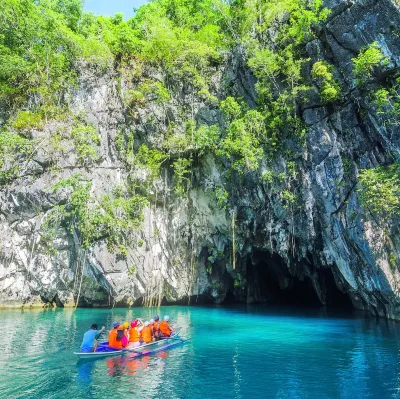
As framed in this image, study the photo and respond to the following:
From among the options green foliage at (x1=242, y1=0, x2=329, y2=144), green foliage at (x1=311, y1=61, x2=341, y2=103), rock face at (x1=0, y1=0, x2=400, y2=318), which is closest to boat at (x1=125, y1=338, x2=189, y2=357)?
rock face at (x1=0, y1=0, x2=400, y2=318)

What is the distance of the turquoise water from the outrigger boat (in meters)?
0.23

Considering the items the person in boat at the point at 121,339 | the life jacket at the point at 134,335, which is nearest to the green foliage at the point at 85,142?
the life jacket at the point at 134,335

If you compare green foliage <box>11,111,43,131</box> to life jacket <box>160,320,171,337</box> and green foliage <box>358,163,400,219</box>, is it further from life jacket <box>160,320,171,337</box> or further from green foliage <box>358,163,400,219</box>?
green foliage <box>358,163,400,219</box>

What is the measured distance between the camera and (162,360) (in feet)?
33.3

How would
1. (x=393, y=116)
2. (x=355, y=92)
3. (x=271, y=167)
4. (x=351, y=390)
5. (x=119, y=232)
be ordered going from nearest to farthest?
(x=351, y=390), (x=393, y=116), (x=355, y=92), (x=271, y=167), (x=119, y=232)

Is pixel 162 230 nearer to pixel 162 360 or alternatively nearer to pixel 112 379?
pixel 162 360

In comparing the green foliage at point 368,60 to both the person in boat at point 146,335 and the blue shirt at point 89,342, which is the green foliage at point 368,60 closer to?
the person in boat at point 146,335

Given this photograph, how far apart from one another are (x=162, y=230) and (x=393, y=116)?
13886mm

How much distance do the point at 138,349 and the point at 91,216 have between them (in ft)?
36.7

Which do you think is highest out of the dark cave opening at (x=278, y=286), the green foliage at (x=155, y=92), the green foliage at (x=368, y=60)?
the green foliage at (x=155, y=92)

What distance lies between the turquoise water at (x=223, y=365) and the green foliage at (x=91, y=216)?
615 cm

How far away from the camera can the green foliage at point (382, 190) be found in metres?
14.4

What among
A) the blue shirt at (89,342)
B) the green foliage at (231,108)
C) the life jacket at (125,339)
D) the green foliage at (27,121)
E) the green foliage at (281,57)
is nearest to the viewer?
the blue shirt at (89,342)

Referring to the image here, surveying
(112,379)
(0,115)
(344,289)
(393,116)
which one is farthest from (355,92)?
(0,115)
